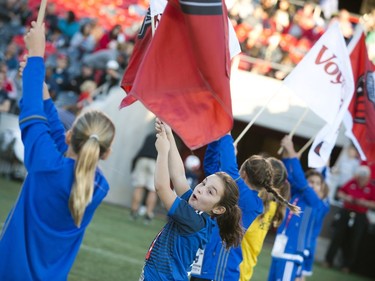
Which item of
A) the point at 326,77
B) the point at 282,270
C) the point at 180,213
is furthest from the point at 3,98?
the point at 180,213

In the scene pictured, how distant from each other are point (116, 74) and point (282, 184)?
12.0 metres

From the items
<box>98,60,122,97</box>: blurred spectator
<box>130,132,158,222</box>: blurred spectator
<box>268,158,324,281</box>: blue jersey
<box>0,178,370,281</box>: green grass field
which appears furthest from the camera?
<box>98,60,122,97</box>: blurred spectator

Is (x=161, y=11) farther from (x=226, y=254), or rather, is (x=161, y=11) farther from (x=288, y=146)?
(x=288, y=146)

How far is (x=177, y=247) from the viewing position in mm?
5211

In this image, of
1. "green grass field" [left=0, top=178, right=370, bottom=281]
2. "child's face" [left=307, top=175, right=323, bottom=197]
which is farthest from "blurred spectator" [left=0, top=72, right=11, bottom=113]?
"child's face" [left=307, top=175, right=323, bottom=197]

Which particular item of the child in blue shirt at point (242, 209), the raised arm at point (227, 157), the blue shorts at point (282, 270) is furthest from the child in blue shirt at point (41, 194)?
the blue shorts at point (282, 270)

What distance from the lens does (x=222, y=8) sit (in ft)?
17.2

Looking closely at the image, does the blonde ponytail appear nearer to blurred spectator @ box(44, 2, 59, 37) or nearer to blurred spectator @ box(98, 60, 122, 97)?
blurred spectator @ box(98, 60, 122, 97)

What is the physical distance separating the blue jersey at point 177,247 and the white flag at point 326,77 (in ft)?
10.1

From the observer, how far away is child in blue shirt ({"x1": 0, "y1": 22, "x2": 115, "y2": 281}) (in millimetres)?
4289

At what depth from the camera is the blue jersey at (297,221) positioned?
30.0ft

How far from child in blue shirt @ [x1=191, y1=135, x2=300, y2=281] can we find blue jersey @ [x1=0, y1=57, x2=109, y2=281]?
2157mm

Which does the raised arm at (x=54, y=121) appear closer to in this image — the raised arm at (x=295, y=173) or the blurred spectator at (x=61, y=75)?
the raised arm at (x=295, y=173)

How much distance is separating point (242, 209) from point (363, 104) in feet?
9.19
